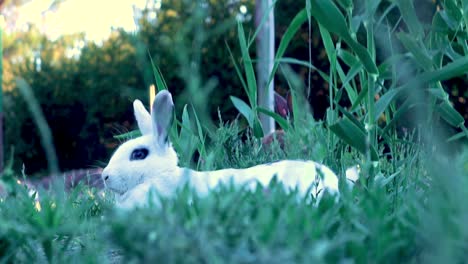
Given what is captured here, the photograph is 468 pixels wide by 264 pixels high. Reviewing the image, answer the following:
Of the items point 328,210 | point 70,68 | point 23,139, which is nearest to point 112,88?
point 70,68

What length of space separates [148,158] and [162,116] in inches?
6.5

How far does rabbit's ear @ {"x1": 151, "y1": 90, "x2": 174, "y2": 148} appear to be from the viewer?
94.7 inches

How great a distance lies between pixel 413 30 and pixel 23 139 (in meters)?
8.17

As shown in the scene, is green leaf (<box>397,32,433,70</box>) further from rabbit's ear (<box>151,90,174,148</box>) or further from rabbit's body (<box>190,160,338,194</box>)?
rabbit's ear (<box>151,90,174,148</box>)

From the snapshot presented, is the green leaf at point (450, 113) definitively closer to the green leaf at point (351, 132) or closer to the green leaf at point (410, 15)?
the green leaf at point (410, 15)

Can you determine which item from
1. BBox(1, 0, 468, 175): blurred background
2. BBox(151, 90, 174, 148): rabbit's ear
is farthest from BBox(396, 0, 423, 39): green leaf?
BBox(1, 0, 468, 175): blurred background

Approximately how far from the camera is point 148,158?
99.5 inches

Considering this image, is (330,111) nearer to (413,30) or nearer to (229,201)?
(413,30)

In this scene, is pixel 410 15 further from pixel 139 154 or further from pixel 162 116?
pixel 139 154

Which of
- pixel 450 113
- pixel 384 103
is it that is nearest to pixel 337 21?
pixel 384 103

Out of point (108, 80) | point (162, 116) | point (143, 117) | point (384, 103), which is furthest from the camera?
point (108, 80)

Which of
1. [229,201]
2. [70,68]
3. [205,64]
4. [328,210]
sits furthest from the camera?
[70,68]

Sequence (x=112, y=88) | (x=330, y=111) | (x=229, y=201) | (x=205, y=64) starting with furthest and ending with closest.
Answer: (x=112, y=88), (x=205, y=64), (x=330, y=111), (x=229, y=201)

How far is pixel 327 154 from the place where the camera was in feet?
9.07
